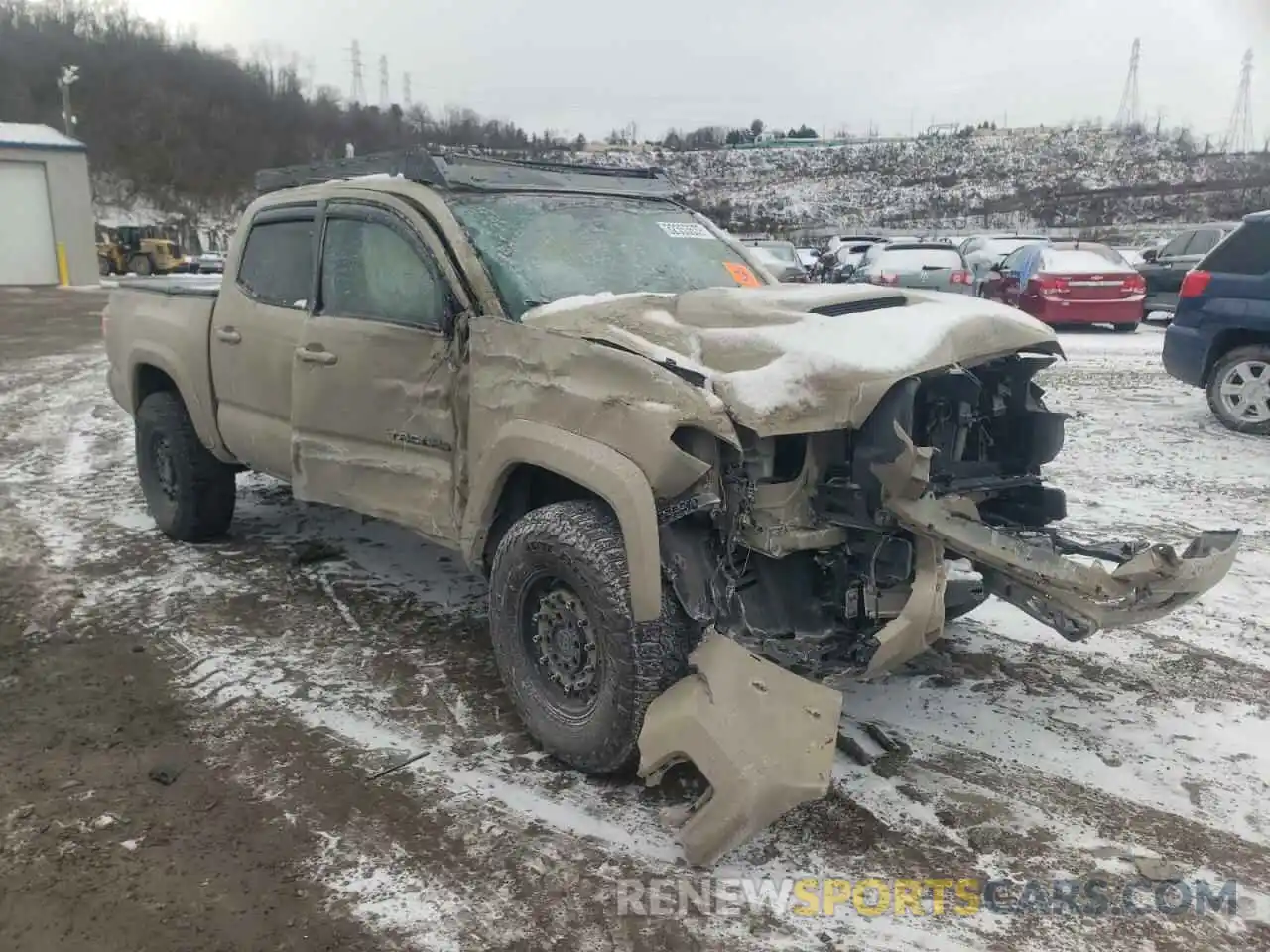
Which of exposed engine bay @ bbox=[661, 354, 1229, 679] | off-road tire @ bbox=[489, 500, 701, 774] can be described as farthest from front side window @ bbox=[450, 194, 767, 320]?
exposed engine bay @ bbox=[661, 354, 1229, 679]

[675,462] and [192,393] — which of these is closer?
[675,462]

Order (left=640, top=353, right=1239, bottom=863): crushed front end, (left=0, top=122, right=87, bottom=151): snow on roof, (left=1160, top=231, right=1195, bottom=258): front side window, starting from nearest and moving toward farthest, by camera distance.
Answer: (left=640, top=353, right=1239, bottom=863): crushed front end < (left=1160, top=231, right=1195, bottom=258): front side window < (left=0, top=122, right=87, bottom=151): snow on roof

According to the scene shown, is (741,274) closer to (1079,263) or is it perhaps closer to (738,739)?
(738,739)

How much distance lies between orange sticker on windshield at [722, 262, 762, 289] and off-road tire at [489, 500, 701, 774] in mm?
1644

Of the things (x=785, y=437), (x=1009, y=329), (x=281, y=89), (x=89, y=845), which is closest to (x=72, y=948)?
(x=89, y=845)

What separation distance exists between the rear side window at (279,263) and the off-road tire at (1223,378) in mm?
7202

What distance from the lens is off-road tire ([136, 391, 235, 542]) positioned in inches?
219

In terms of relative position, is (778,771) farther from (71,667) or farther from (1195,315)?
(1195,315)

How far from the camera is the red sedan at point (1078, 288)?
1455 centimetres

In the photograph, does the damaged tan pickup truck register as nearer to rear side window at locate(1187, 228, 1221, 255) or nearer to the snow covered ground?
the snow covered ground

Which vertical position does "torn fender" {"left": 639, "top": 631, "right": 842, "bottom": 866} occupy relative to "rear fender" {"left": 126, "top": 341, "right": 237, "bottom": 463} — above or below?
below

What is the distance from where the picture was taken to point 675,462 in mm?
2902

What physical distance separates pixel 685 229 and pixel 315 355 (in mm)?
1758

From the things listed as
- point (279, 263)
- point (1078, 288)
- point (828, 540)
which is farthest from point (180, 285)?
point (1078, 288)
